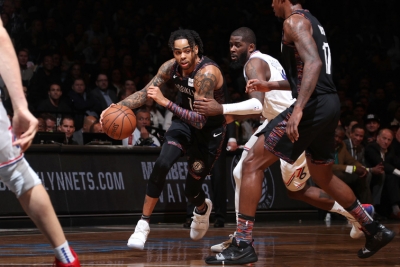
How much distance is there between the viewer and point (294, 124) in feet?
15.9

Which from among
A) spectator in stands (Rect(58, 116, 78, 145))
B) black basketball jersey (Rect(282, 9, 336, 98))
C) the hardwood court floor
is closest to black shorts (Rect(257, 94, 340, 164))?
black basketball jersey (Rect(282, 9, 336, 98))

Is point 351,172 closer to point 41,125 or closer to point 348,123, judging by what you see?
point 348,123

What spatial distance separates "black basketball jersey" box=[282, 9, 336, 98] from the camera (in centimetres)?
512

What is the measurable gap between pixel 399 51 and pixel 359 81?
1.91m

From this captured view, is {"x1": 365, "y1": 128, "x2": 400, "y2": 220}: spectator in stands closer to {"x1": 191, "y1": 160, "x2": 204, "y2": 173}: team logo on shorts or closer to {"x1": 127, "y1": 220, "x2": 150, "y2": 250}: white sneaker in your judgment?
{"x1": 191, "y1": 160, "x2": 204, "y2": 173}: team logo on shorts

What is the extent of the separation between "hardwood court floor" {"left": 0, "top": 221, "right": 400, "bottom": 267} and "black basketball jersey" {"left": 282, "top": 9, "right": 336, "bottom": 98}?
1.25 meters

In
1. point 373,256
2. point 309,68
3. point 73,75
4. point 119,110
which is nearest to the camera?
point 309,68

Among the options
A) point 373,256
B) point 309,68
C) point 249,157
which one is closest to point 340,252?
point 373,256

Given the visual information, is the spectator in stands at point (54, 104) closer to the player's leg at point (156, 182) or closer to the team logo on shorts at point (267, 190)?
the team logo on shorts at point (267, 190)

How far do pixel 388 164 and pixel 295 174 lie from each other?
6.06m

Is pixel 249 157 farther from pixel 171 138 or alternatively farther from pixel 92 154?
pixel 92 154

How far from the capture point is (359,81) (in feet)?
54.6

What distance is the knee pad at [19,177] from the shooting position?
3.42 m

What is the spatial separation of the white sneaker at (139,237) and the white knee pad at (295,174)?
1.39m
